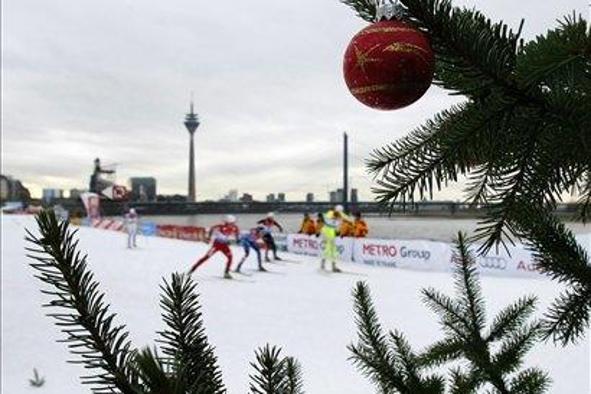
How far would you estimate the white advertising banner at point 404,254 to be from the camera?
744 inches

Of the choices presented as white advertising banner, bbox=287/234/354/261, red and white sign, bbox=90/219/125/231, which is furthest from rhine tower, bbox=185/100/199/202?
white advertising banner, bbox=287/234/354/261

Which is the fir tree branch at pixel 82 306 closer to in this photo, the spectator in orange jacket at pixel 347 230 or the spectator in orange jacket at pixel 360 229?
the spectator in orange jacket at pixel 360 229

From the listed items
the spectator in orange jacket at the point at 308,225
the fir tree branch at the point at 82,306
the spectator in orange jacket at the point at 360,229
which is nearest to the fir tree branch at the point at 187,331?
the fir tree branch at the point at 82,306

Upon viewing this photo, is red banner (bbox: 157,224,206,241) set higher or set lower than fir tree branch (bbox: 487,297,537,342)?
lower

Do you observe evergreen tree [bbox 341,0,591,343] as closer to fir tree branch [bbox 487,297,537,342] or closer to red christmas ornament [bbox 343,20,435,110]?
red christmas ornament [bbox 343,20,435,110]

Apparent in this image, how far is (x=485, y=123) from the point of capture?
895 mm

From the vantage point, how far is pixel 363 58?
3.14 ft

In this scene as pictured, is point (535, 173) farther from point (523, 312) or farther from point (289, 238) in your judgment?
point (289, 238)

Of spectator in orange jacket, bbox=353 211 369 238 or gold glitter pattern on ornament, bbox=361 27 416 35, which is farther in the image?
spectator in orange jacket, bbox=353 211 369 238

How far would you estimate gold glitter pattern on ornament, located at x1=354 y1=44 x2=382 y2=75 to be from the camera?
Answer: 3.10 ft

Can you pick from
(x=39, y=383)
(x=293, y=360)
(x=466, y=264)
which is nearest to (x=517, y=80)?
(x=293, y=360)

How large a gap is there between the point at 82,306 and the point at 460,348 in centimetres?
139

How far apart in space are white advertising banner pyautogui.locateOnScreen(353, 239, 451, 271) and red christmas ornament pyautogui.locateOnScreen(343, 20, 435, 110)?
1768 cm

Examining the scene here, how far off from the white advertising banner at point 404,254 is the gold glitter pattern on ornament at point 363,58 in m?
17.7
